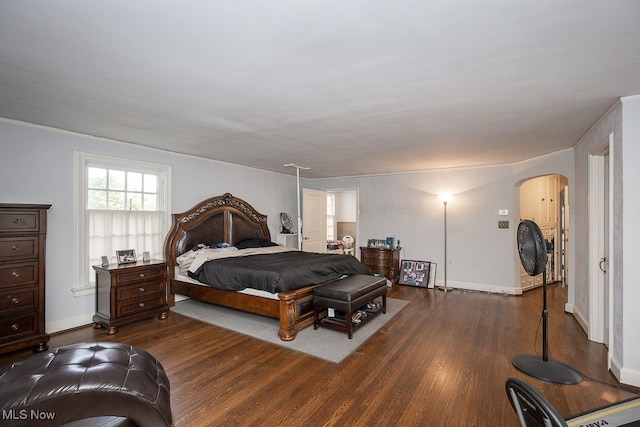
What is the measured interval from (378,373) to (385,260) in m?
3.61

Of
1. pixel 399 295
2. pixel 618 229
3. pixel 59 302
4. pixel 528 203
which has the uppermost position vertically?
pixel 528 203

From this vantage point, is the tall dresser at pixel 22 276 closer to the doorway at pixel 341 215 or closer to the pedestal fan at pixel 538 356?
the pedestal fan at pixel 538 356

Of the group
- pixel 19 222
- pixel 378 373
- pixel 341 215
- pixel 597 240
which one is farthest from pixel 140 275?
pixel 341 215

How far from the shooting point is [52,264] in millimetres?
3455

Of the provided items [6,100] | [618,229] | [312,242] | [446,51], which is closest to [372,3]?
[446,51]

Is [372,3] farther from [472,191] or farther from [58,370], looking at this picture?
[472,191]

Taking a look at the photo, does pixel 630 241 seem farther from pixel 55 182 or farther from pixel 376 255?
pixel 55 182

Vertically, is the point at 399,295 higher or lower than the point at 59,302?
lower

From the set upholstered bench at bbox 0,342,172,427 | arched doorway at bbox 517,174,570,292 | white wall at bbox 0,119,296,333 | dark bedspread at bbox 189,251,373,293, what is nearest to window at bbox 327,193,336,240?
dark bedspread at bbox 189,251,373,293

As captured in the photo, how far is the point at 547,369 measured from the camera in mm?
2592

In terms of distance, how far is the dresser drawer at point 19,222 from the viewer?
2838 millimetres

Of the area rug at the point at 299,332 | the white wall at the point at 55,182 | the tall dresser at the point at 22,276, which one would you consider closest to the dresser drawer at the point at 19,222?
the tall dresser at the point at 22,276

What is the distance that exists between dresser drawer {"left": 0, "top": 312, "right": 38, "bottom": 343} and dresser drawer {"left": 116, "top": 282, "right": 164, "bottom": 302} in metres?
0.73

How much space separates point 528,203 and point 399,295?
312 centimetres
